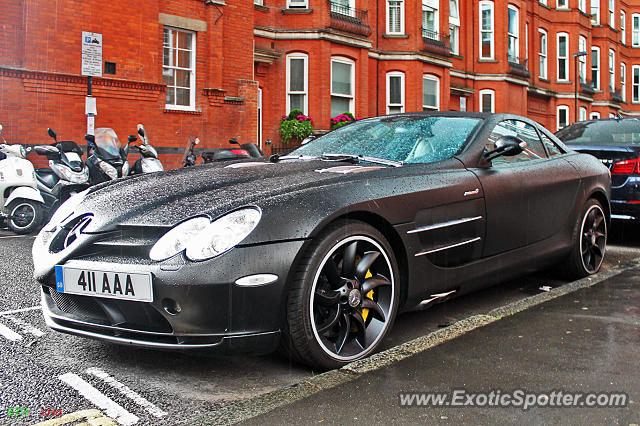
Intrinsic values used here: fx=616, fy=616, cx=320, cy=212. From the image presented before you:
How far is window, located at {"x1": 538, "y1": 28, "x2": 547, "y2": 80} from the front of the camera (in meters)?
31.8

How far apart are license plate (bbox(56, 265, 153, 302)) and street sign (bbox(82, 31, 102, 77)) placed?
35.1 feet

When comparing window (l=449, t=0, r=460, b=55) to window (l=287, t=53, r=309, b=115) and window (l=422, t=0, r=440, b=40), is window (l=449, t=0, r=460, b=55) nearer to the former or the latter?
window (l=422, t=0, r=440, b=40)

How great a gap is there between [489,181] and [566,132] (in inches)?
193

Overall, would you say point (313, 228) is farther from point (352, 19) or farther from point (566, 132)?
point (352, 19)

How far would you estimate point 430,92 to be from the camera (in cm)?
2355

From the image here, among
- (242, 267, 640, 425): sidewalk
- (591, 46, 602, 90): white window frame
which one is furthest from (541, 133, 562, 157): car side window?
(591, 46, 602, 90): white window frame

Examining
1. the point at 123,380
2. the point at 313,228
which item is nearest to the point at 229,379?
the point at 123,380

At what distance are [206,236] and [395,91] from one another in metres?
20.2

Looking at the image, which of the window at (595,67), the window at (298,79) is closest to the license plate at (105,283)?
the window at (298,79)

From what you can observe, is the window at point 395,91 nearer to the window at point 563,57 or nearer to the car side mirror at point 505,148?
the window at point 563,57

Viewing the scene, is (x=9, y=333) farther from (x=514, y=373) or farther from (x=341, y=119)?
(x=341, y=119)

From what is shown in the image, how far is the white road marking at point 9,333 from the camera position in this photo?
11.9ft

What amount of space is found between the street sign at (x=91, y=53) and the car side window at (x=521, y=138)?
399 inches

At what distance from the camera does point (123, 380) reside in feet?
9.69
